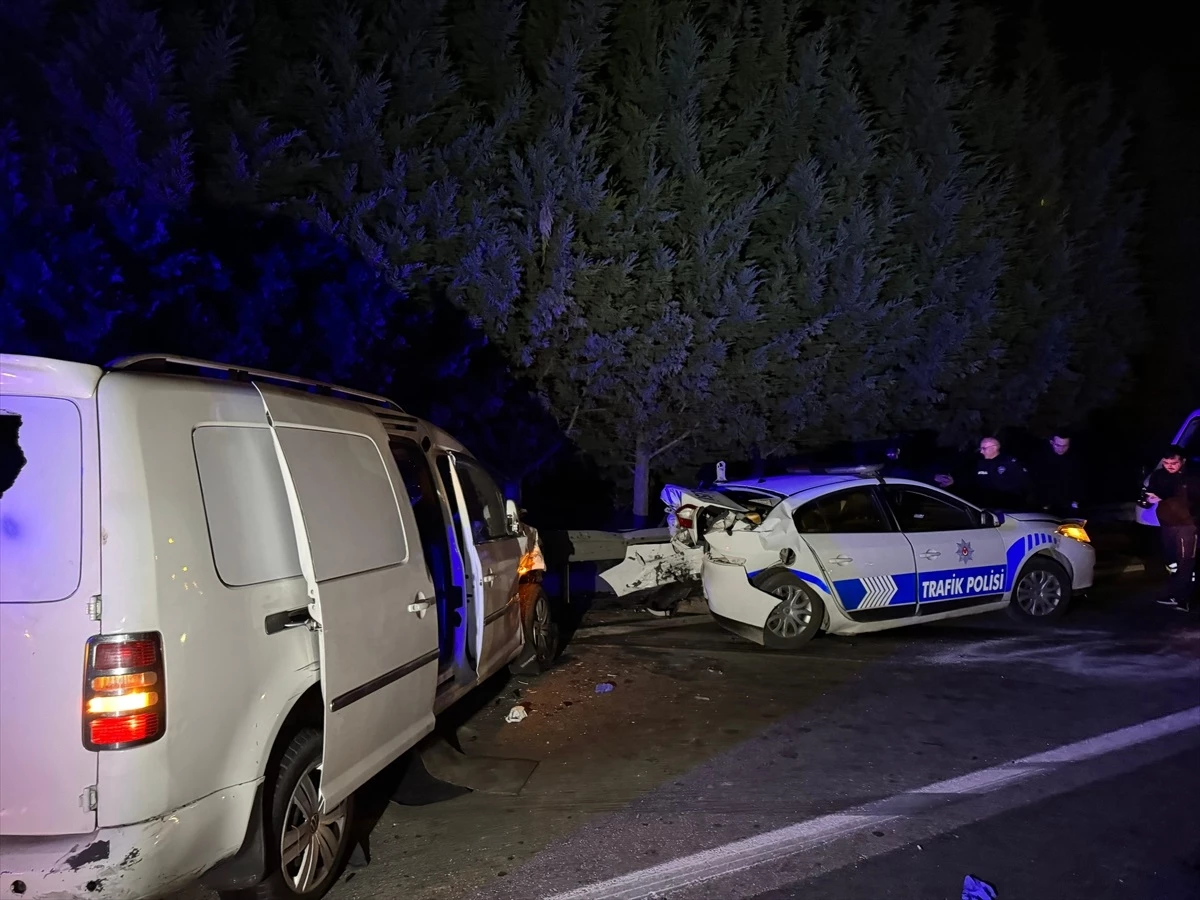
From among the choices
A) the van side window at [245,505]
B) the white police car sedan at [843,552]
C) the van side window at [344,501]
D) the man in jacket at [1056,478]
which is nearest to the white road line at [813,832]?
the van side window at [344,501]

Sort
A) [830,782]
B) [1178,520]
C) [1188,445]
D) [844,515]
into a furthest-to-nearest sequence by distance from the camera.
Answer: [1188,445] → [1178,520] → [844,515] → [830,782]

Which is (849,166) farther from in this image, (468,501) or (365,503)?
(365,503)

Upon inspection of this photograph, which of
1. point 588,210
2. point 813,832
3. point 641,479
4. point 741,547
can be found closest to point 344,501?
point 813,832

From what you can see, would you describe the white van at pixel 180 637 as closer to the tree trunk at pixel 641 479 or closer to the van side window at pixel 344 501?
the van side window at pixel 344 501

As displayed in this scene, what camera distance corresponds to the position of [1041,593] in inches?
313

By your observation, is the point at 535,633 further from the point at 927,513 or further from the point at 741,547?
the point at 927,513

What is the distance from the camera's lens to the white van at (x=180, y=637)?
2.50 metres

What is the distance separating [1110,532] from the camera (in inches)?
455

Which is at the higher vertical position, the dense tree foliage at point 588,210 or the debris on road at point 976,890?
the dense tree foliage at point 588,210

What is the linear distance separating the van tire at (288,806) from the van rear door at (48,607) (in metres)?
0.64

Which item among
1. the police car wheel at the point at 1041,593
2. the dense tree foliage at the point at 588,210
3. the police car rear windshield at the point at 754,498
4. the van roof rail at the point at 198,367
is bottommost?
the police car wheel at the point at 1041,593

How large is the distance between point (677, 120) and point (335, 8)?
3.29 metres

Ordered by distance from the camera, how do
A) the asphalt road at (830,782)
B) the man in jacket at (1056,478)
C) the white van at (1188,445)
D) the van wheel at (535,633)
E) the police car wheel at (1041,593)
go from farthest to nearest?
the man in jacket at (1056,478) → the white van at (1188,445) → the police car wheel at (1041,593) → the van wheel at (535,633) → the asphalt road at (830,782)

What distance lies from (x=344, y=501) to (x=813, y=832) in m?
2.63
